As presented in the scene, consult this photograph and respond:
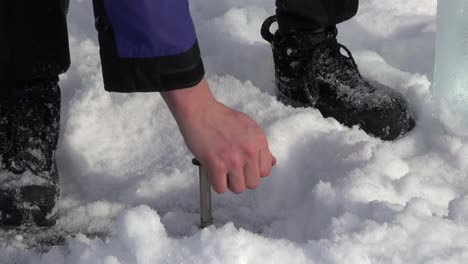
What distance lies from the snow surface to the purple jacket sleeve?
9.0 inches

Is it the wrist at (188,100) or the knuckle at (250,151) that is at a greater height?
the wrist at (188,100)

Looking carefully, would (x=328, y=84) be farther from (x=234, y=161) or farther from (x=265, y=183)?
(x=234, y=161)

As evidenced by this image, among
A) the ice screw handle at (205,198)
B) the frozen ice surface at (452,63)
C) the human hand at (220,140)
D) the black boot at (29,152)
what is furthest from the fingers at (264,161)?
the frozen ice surface at (452,63)

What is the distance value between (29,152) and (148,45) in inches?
20.7

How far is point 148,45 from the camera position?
4.15 feet

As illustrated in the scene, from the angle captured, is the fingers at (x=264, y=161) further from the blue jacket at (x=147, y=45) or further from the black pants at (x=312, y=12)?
the black pants at (x=312, y=12)

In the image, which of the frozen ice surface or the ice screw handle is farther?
the frozen ice surface

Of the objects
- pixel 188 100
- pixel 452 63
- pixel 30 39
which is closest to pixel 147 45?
pixel 188 100

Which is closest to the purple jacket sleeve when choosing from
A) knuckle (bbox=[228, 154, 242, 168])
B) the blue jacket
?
the blue jacket

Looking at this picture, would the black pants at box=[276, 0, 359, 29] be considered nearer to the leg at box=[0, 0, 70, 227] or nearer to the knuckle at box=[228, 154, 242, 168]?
the leg at box=[0, 0, 70, 227]

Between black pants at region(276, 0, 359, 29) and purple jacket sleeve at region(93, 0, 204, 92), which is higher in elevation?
purple jacket sleeve at region(93, 0, 204, 92)

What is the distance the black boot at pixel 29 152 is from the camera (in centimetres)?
161

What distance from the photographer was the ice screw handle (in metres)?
1.42

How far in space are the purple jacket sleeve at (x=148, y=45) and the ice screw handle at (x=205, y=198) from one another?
172 millimetres
